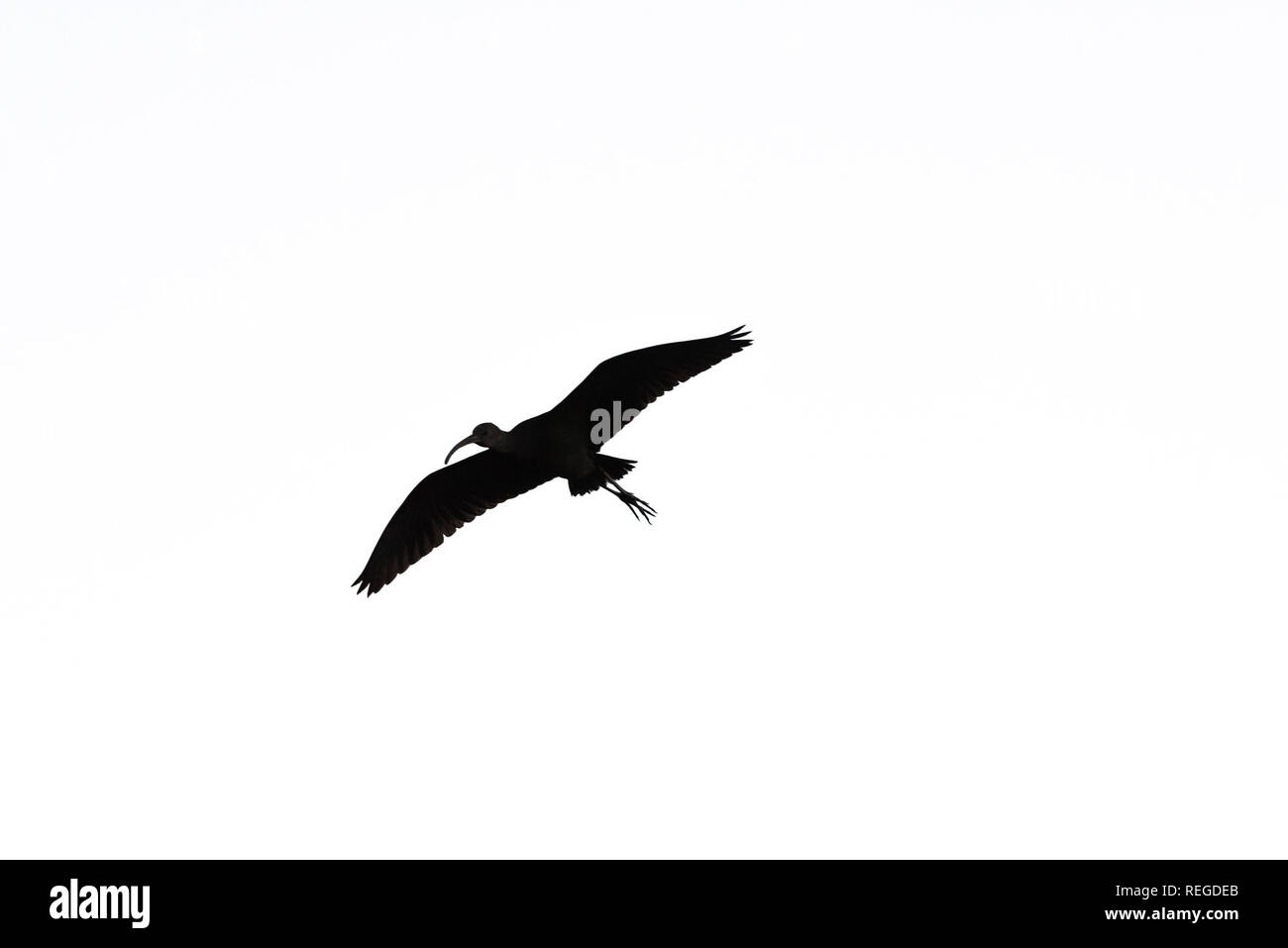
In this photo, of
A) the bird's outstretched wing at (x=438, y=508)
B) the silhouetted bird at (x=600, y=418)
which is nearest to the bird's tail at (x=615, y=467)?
the silhouetted bird at (x=600, y=418)

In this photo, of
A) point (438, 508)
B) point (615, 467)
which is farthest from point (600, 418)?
point (438, 508)

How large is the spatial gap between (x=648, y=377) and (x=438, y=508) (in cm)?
277

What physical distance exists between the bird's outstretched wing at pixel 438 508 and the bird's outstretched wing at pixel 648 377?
148 cm

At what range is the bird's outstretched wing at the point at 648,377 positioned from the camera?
1562cm

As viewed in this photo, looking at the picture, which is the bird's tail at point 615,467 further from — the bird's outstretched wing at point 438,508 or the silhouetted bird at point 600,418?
the bird's outstretched wing at point 438,508

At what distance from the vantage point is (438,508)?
17.2m

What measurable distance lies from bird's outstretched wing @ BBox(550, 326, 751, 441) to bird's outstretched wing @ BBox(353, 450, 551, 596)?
4.86 feet

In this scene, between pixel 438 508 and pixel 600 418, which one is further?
pixel 438 508

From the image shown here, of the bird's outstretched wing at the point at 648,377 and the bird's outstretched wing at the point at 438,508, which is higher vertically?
the bird's outstretched wing at the point at 648,377

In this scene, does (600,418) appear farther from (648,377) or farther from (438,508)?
(438,508)
